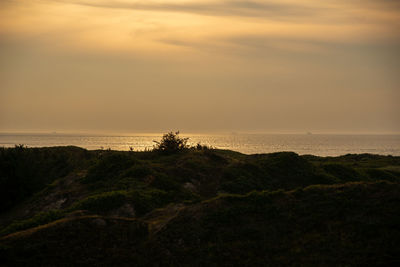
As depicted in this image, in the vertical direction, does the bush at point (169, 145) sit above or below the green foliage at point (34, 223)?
above

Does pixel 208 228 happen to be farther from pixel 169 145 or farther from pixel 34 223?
pixel 169 145

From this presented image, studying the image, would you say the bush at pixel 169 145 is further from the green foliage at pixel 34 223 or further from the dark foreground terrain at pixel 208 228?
the green foliage at pixel 34 223

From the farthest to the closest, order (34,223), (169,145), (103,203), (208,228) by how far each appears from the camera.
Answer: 1. (169,145)
2. (103,203)
3. (34,223)
4. (208,228)

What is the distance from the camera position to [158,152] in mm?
41688

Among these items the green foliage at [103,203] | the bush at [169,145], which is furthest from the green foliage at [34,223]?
the bush at [169,145]

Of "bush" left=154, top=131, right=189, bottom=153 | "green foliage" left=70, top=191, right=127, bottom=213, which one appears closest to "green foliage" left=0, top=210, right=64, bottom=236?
"green foliage" left=70, top=191, right=127, bottom=213

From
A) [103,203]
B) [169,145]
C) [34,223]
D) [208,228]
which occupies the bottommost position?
[34,223]

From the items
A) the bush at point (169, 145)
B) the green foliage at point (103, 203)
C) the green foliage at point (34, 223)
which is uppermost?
the bush at point (169, 145)

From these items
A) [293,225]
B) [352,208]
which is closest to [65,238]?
[293,225]


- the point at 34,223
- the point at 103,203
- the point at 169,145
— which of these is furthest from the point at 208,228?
the point at 169,145

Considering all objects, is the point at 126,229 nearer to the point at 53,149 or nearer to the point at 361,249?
the point at 361,249

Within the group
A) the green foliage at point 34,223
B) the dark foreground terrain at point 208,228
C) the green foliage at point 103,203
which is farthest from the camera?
the green foliage at point 103,203

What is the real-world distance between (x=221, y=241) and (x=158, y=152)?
25556mm

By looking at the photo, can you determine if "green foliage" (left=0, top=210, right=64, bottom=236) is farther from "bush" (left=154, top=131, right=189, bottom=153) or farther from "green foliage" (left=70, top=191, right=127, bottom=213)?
"bush" (left=154, top=131, right=189, bottom=153)
